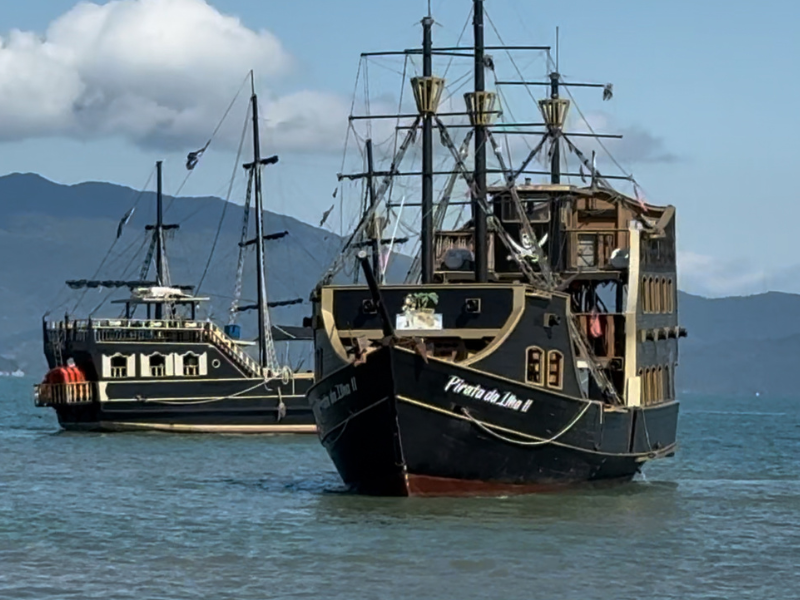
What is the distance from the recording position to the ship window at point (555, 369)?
40.1m

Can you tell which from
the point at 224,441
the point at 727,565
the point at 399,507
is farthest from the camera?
the point at 224,441

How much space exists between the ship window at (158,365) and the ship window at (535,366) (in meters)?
34.7

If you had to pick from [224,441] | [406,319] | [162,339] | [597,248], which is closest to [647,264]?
[597,248]

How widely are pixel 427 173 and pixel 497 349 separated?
9.78 metres

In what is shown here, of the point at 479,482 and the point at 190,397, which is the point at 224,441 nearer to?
the point at 190,397

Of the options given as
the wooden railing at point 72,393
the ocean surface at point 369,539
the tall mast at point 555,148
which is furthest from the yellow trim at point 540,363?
the wooden railing at point 72,393

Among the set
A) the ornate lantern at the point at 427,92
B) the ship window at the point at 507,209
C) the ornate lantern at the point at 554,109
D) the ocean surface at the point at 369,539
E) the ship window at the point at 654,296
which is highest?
the ornate lantern at the point at 554,109

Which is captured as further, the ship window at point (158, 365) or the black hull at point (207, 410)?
the black hull at point (207, 410)

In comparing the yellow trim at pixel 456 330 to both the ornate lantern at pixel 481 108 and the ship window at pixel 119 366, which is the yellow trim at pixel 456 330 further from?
the ship window at pixel 119 366

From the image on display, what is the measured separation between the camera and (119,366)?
239 ft

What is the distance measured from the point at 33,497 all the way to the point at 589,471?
12408 millimetres

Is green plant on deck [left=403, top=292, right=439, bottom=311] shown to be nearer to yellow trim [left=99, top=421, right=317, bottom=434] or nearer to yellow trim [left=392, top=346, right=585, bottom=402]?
yellow trim [left=392, top=346, right=585, bottom=402]

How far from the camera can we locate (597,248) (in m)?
47.9

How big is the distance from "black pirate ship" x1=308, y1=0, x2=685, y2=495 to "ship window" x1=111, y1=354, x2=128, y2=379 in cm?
2667
